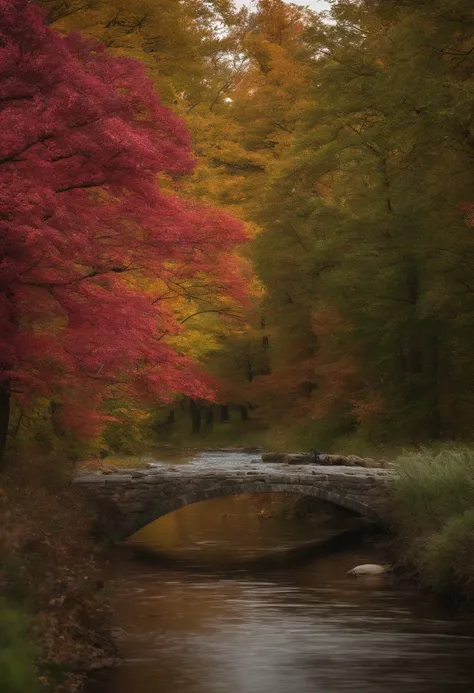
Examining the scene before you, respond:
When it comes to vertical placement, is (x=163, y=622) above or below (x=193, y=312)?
below

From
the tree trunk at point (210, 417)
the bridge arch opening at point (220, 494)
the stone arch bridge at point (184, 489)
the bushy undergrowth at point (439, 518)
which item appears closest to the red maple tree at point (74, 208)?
the stone arch bridge at point (184, 489)

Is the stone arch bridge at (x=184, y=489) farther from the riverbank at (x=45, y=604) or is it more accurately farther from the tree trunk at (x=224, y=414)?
the tree trunk at (x=224, y=414)

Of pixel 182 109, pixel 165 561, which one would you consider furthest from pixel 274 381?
pixel 165 561

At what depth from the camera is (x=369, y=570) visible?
1839 cm

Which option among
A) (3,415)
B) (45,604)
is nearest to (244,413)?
(3,415)

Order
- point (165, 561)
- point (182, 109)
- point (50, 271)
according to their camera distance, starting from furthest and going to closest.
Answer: point (182, 109) < point (165, 561) < point (50, 271)

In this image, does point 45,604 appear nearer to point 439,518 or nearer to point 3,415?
point 3,415

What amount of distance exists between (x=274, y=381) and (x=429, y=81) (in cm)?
1637

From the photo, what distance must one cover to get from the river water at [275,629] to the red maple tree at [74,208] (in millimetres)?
4075

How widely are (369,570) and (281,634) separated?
16.6ft

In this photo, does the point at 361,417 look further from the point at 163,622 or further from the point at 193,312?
the point at 163,622

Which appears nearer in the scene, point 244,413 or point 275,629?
point 275,629

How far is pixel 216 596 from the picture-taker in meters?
16.9

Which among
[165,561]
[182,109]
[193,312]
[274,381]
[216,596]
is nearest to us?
[216,596]
